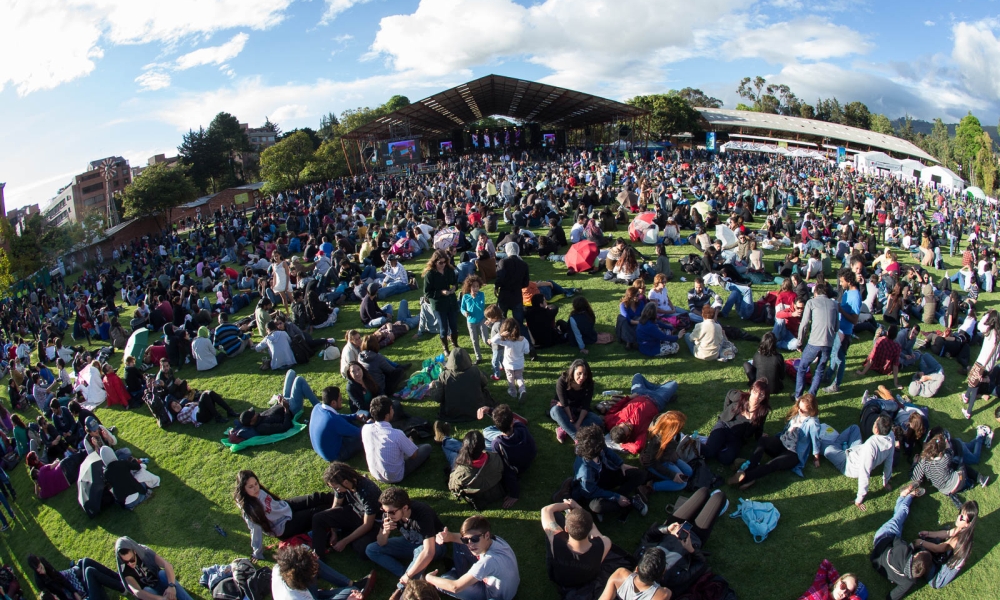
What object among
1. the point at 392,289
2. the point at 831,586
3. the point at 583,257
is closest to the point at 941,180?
the point at 583,257

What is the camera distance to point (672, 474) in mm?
5484

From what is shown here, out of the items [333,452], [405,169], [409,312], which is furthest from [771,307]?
[405,169]

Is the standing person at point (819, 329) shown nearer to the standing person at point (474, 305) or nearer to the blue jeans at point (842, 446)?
the blue jeans at point (842, 446)

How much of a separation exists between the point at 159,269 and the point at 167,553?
1624 cm

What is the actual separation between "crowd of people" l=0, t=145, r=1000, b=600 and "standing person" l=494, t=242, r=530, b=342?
34 mm

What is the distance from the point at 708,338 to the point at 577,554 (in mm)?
4680

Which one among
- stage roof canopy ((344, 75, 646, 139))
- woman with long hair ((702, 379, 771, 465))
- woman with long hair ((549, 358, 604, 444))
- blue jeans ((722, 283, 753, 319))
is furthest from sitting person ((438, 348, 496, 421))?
stage roof canopy ((344, 75, 646, 139))

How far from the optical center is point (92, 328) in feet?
48.0

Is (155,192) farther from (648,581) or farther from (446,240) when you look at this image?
(648,581)

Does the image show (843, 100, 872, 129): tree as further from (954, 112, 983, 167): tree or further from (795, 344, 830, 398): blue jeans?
(795, 344, 830, 398): blue jeans

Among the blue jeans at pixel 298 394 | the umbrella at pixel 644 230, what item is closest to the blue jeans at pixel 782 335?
the umbrella at pixel 644 230

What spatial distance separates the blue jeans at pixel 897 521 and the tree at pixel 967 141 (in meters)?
88.4

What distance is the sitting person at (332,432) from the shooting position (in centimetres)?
614

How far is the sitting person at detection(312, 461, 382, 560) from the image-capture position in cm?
486
